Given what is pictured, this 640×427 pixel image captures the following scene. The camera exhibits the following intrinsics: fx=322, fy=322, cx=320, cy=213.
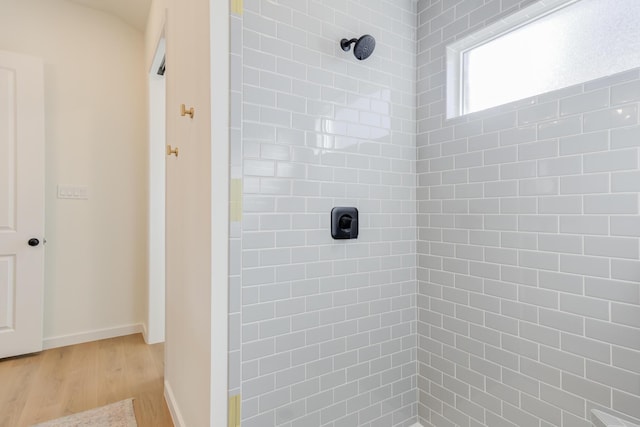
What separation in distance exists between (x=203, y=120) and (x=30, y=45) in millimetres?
2645

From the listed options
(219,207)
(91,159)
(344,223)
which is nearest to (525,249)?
(344,223)

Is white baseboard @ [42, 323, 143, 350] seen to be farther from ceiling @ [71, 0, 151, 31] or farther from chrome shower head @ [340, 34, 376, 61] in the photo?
chrome shower head @ [340, 34, 376, 61]

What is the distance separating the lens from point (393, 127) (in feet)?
5.52

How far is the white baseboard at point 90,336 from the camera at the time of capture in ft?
9.04

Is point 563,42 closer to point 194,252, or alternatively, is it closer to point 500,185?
point 500,185

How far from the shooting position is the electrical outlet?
281cm

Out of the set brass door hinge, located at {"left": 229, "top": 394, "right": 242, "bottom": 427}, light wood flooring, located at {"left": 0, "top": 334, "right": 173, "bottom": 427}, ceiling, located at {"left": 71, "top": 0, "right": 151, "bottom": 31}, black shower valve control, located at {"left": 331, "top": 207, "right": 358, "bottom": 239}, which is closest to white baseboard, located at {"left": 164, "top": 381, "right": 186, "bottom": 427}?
light wood flooring, located at {"left": 0, "top": 334, "right": 173, "bottom": 427}

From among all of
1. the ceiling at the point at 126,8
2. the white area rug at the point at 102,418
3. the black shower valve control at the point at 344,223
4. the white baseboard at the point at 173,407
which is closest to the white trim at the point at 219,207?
the black shower valve control at the point at 344,223

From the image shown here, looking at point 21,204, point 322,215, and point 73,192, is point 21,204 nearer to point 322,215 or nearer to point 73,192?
point 73,192

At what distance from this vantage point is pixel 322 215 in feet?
4.74

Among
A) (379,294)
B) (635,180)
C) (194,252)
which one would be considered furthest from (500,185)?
(194,252)

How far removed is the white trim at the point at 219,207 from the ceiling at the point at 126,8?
2179mm

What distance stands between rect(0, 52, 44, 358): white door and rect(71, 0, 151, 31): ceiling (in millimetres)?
734

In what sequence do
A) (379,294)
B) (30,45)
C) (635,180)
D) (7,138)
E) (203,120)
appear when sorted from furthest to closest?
(30,45)
(7,138)
(379,294)
(203,120)
(635,180)
